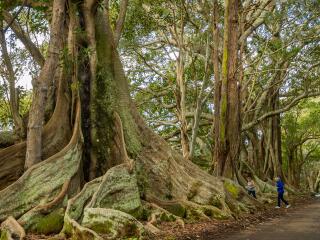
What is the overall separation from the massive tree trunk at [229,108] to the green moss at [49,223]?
775cm

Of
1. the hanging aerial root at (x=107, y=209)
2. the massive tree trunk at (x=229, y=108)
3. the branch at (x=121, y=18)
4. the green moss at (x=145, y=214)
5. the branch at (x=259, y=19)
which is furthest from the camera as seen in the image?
the branch at (x=259, y=19)

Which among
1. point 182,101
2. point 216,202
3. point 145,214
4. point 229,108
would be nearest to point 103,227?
point 145,214

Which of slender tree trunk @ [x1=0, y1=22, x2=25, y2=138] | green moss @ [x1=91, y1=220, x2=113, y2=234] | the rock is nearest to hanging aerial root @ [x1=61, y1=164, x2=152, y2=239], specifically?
green moss @ [x1=91, y1=220, x2=113, y2=234]

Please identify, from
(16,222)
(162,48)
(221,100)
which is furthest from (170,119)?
(16,222)

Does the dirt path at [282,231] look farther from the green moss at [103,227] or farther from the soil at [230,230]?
the green moss at [103,227]

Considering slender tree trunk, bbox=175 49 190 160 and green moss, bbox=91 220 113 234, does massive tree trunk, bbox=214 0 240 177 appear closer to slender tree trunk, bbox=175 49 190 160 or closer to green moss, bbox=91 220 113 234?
slender tree trunk, bbox=175 49 190 160

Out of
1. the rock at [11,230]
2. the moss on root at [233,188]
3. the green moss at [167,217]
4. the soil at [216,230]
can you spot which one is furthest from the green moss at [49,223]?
the moss on root at [233,188]

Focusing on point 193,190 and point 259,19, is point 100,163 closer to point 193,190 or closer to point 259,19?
point 193,190

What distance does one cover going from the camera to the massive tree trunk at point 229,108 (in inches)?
568

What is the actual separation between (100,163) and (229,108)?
611 cm

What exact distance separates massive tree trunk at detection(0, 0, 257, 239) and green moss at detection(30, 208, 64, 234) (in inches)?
0.7

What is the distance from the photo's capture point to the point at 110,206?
8617 millimetres

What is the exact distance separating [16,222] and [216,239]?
3.69m

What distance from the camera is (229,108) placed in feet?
48.0
